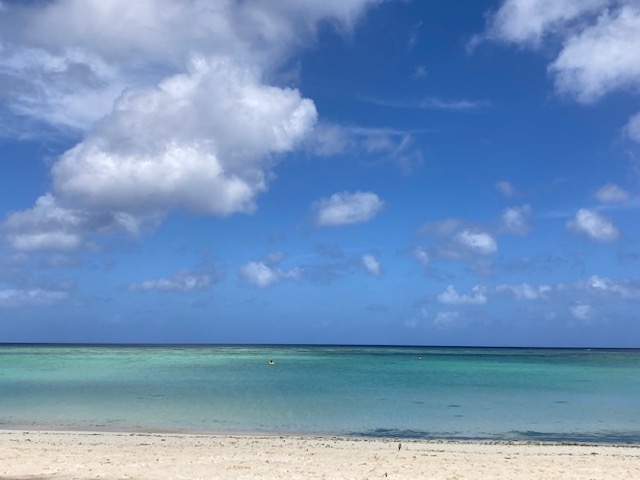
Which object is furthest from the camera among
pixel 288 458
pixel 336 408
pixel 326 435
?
pixel 336 408

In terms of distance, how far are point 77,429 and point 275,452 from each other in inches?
338

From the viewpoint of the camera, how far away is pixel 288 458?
15242 mm

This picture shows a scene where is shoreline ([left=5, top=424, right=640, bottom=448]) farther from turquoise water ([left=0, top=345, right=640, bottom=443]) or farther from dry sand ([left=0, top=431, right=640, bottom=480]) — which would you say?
dry sand ([left=0, top=431, right=640, bottom=480])

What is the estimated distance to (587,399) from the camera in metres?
32.6

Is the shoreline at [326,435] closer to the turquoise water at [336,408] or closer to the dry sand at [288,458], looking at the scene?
the turquoise water at [336,408]

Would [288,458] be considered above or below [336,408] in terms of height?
above

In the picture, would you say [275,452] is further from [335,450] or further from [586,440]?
[586,440]

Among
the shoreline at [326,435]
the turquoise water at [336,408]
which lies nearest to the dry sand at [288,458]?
the shoreline at [326,435]

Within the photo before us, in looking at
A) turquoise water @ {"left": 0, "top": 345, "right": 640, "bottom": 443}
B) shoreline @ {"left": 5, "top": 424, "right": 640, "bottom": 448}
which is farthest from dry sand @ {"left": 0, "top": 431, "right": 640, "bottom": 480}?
turquoise water @ {"left": 0, "top": 345, "right": 640, "bottom": 443}

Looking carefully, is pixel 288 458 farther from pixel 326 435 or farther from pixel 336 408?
pixel 336 408

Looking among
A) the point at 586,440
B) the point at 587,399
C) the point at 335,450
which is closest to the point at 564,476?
the point at 335,450

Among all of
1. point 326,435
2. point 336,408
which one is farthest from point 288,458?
point 336,408

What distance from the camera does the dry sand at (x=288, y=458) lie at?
13258mm

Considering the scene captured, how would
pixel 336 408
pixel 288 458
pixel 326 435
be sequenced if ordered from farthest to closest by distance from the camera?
pixel 336 408
pixel 326 435
pixel 288 458
